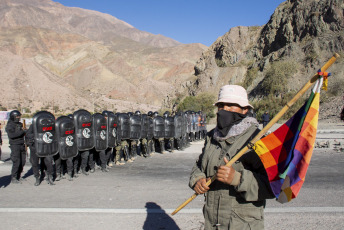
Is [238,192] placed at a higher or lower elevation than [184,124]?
higher

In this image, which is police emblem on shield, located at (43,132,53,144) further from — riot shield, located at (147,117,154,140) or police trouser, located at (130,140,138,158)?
riot shield, located at (147,117,154,140)

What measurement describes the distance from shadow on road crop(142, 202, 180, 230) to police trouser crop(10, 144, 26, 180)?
4.01m

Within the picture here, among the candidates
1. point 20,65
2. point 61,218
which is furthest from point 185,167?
point 20,65

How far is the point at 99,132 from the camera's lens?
9.36 m

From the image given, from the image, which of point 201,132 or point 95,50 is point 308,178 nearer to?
point 201,132

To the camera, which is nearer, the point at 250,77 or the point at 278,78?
the point at 278,78

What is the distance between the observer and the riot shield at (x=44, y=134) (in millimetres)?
7531

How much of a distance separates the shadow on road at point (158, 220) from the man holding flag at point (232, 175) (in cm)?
240

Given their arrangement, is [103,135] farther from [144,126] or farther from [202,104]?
[202,104]

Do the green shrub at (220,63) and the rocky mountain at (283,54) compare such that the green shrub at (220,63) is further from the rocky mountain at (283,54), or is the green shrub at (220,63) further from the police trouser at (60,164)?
the police trouser at (60,164)

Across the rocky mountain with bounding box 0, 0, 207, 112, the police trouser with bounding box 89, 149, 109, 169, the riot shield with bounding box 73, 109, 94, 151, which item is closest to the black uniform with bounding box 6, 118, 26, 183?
the riot shield with bounding box 73, 109, 94, 151

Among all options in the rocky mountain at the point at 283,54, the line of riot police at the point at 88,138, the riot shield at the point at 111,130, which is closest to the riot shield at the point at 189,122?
the line of riot police at the point at 88,138

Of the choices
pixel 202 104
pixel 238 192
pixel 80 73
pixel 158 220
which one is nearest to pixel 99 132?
pixel 158 220

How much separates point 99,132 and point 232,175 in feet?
24.4
